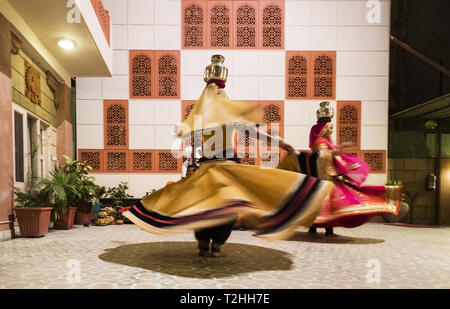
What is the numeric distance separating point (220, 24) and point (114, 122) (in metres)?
3.25

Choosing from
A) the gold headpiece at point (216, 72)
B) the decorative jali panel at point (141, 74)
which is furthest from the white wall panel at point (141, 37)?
the gold headpiece at point (216, 72)

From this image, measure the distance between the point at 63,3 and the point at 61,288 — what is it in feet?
13.4

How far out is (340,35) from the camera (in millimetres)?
7285

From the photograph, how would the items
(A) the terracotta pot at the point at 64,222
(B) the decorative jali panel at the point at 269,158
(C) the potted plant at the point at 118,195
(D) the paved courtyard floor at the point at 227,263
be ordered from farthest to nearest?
(B) the decorative jali panel at the point at 269,158 < (C) the potted plant at the point at 118,195 < (A) the terracotta pot at the point at 64,222 < (D) the paved courtyard floor at the point at 227,263

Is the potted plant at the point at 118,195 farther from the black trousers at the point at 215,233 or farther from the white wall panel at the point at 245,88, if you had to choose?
the black trousers at the point at 215,233

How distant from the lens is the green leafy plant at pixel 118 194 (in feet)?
22.4

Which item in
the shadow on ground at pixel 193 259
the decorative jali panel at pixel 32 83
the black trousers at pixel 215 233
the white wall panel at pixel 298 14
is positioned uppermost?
the white wall panel at pixel 298 14

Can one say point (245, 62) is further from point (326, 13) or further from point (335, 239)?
point (335, 239)

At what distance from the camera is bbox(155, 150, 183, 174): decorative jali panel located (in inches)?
286

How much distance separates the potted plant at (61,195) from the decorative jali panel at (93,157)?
1.61 metres

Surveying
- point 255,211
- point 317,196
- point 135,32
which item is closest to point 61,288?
point 255,211

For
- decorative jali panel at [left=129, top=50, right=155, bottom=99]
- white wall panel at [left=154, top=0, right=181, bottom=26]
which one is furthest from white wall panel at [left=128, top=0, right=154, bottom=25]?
decorative jali panel at [left=129, top=50, right=155, bottom=99]

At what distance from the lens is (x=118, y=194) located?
6918 mm

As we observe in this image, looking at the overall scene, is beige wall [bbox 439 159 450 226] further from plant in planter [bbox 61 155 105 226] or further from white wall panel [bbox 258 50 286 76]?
plant in planter [bbox 61 155 105 226]
